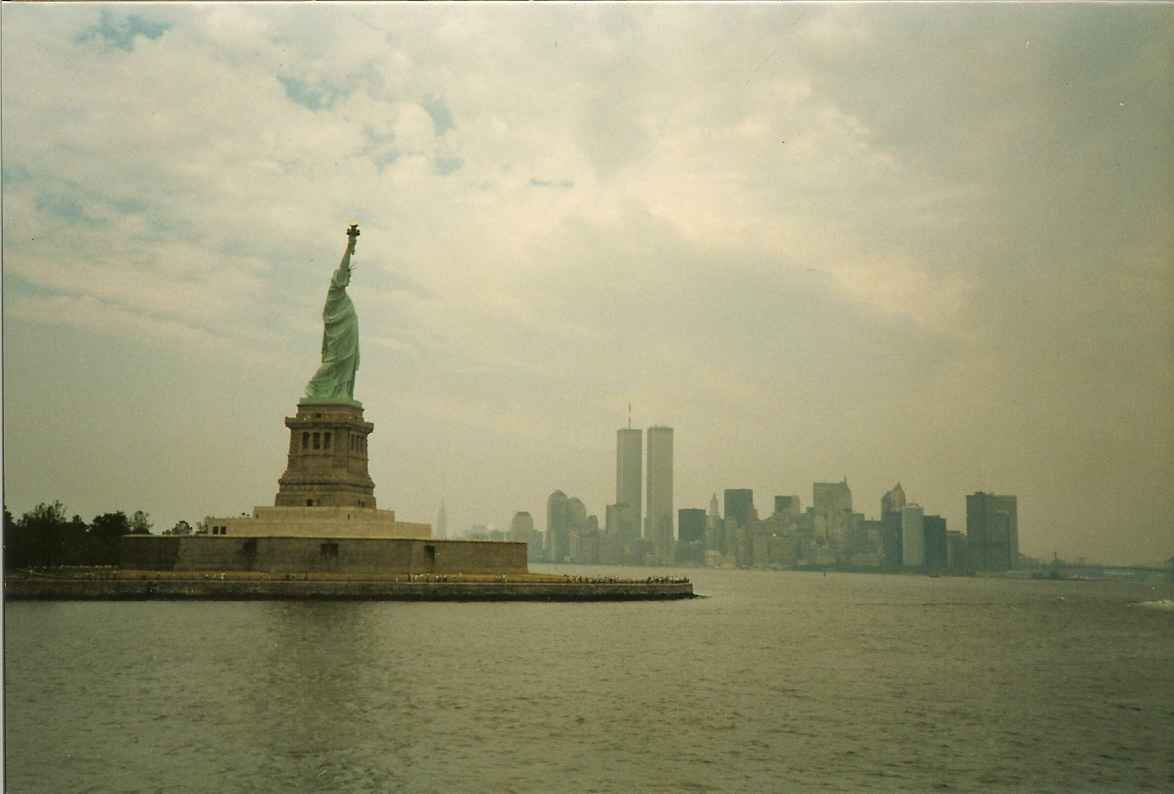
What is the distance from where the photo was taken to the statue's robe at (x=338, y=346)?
63.4m

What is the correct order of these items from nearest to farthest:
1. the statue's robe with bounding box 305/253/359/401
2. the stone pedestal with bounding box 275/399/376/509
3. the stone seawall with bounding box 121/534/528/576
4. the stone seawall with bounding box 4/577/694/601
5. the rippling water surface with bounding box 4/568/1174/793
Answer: the rippling water surface with bounding box 4/568/1174/793 → the stone seawall with bounding box 4/577/694/601 → the stone seawall with bounding box 121/534/528/576 → the stone pedestal with bounding box 275/399/376/509 → the statue's robe with bounding box 305/253/359/401

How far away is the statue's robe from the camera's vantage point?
208ft

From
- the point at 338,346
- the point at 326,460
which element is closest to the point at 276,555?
the point at 326,460

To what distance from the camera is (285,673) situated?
3034 centimetres

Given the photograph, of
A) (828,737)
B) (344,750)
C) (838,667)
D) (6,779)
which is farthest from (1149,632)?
(6,779)

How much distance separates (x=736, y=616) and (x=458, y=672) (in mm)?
32500

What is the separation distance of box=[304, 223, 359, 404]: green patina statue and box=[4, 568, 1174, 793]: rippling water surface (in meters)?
18.0

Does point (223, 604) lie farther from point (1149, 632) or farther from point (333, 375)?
point (1149, 632)

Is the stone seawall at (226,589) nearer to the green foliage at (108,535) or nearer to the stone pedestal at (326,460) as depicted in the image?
the stone pedestal at (326,460)

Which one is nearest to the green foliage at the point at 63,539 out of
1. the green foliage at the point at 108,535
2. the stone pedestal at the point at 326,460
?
the green foliage at the point at 108,535

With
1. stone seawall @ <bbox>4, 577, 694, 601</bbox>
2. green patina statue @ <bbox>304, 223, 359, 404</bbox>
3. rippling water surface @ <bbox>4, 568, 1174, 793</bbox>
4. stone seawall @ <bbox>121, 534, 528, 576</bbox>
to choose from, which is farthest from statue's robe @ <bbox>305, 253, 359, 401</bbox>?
rippling water surface @ <bbox>4, 568, 1174, 793</bbox>

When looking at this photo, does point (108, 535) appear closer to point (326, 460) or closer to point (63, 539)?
point (63, 539)

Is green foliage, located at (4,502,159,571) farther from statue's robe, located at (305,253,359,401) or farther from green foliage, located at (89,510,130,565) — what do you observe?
statue's robe, located at (305,253,359,401)

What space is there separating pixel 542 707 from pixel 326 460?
1440 inches
